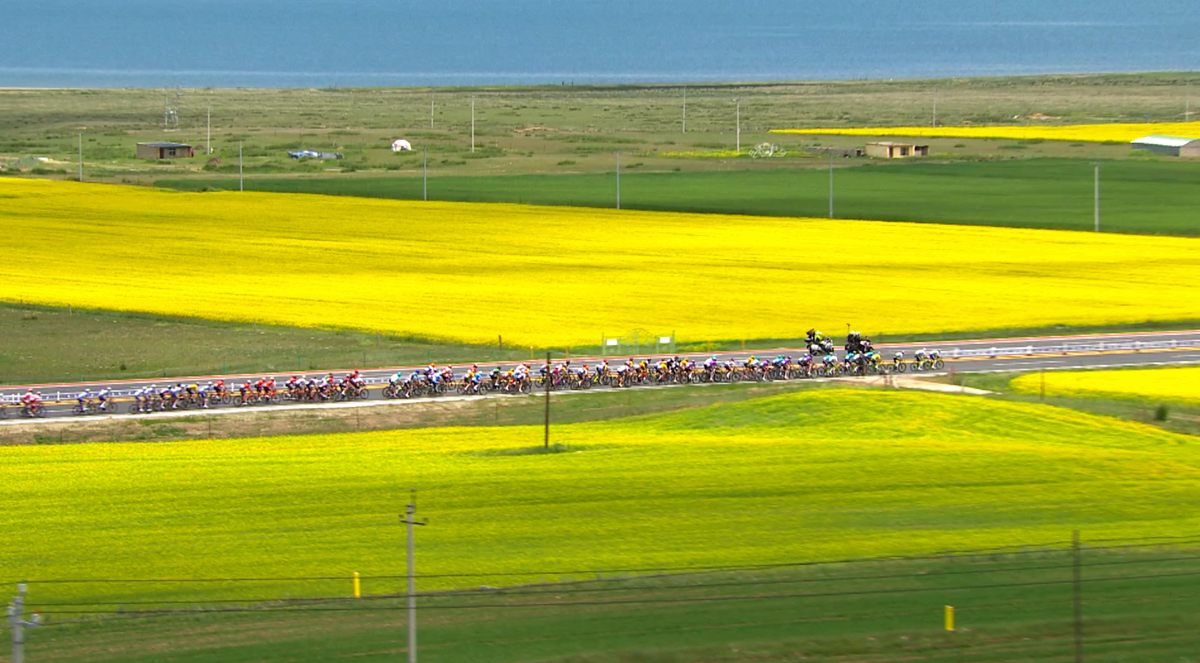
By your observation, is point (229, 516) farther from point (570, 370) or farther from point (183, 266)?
point (183, 266)

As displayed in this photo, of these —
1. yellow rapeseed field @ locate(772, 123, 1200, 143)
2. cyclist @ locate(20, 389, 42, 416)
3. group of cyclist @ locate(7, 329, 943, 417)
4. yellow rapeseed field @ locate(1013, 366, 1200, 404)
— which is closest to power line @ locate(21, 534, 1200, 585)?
yellow rapeseed field @ locate(1013, 366, 1200, 404)

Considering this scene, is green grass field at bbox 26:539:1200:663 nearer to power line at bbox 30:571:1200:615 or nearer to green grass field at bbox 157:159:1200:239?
power line at bbox 30:571:1200:615

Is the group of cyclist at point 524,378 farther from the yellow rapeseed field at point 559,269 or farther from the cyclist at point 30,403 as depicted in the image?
the yellow rapeseed field at point 559,269

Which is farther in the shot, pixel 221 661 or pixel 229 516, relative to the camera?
pixel 229 516

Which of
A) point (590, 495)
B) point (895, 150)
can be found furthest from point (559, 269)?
point (895, 150)

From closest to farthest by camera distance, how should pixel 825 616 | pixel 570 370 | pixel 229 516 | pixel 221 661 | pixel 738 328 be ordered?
pixel 221 661 → pixel 825 616 → pixel 229 516 → pixel 570 370 → pixel 738 328

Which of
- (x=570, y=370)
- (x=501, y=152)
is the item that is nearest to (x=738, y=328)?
(x=570, y=370)

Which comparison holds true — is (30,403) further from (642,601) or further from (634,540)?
(642,601)
